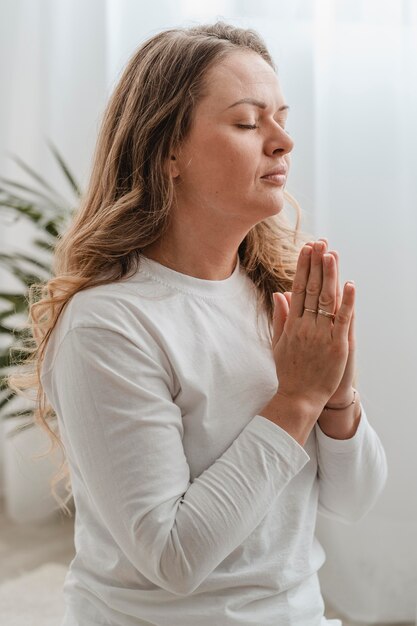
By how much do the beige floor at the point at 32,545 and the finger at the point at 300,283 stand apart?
1.73m

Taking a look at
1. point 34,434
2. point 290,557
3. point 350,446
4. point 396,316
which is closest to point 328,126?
point 396,316

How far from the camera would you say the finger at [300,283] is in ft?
3.38

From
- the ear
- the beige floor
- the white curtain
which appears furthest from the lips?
the beige floor

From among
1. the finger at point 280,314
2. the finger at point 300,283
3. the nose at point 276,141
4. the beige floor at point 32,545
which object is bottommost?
the beige floor at point 32,545

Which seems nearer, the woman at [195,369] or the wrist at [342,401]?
the woman at [195,369]

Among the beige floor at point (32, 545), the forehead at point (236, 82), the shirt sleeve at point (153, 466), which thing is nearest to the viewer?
the shirt sleeve at point (153, 466)

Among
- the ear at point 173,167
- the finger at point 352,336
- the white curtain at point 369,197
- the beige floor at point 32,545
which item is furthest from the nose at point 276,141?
the beige floor at point 32,545

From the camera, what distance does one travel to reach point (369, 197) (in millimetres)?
1990

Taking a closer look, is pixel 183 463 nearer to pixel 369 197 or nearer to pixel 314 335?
pixel 314 335

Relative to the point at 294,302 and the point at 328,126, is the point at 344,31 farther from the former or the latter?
the point at 294,302

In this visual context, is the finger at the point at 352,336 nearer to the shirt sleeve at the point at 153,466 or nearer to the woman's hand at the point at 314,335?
the woman's hand at the point at 314,335

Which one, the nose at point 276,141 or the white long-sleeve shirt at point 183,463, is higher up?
the nose at point 276,141

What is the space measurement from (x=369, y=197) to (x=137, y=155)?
0.98 m

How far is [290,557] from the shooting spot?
1.10 m
